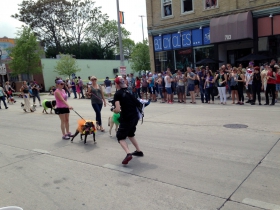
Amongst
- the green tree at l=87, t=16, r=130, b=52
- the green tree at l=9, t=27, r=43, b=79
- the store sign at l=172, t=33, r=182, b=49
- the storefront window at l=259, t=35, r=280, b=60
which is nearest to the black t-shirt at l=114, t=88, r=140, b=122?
the storefront window at l=259, t=35, r=280, b=60

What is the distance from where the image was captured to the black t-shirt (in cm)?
542

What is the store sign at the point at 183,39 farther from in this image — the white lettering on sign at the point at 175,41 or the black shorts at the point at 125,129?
the black shorts at the point at 125,129

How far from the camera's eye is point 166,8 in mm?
22281

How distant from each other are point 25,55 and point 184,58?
70.5 ft

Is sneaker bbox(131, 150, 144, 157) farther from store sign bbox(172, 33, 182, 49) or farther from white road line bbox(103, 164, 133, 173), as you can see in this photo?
store sign bbox(172, 33, 182, 49)

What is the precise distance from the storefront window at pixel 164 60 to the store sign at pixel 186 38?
1501 millimetres

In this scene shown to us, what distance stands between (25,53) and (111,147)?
30.8m

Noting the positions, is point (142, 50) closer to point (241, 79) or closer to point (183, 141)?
point (241, 79)

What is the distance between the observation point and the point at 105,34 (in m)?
68.9

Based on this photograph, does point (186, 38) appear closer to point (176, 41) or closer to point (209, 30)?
point (176, 41)

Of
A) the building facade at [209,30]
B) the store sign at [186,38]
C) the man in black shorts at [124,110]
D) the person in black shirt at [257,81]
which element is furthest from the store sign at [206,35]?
the man in black shorts at [124,110]

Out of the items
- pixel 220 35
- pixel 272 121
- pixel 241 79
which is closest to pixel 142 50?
pixel 220 35

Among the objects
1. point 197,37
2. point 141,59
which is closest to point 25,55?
point 141,59

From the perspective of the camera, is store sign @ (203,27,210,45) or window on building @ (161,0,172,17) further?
window on building @ (161,0,172,17)
